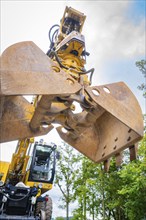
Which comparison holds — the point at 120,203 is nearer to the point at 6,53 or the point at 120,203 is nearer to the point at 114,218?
the point at 114,218

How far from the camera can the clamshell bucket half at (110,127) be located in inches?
80.8

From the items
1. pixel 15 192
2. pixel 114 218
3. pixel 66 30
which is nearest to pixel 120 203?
pixel 114 218

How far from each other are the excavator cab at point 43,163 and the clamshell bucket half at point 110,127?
14.6 feet

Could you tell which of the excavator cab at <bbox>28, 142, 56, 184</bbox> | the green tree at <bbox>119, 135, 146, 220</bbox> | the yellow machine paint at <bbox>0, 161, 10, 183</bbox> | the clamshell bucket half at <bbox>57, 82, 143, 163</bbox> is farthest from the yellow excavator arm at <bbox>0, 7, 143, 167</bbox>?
the green tree at <bbox>119, 135, 146, 220</bbox>

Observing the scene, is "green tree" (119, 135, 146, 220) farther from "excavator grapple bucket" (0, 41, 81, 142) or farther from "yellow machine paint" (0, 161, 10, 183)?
"excavator grapple bucket" (0, 41, 81, 142)

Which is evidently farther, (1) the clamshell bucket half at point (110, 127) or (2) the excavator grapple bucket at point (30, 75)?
(1) the clamshell bucket half at point (110, 127)

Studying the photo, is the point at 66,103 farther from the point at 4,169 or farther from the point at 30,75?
the point at 4,169

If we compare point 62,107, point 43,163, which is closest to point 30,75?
point 62,107

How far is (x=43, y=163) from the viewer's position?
7.43 meters

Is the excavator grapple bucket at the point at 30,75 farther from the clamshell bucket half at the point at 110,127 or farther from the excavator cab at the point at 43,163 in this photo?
the excavator cab at the point at 43,163

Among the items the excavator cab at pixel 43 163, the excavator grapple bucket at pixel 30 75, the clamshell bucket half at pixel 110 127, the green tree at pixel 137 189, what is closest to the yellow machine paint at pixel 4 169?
the excavator cab at pixel 43 163

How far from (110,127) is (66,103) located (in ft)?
2.98

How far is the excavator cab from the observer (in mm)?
7008

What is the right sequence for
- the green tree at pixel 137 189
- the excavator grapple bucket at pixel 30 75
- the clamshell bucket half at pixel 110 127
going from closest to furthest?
the excavator grapple bucket at pixel 30 75
the clamshell bucket half at pixel 110 127
the green tree at pixel 137 189
